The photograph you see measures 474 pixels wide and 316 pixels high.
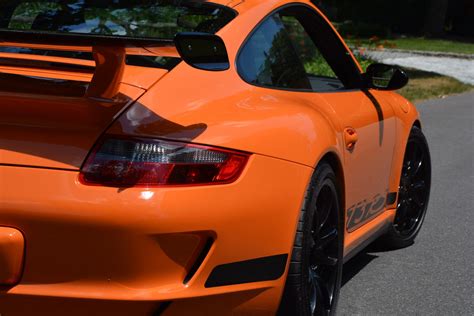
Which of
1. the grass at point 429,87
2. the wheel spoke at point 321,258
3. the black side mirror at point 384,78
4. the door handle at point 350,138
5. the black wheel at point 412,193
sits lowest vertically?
the grass at point 429,87

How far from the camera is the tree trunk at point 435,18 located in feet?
122

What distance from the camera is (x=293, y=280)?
3.25m

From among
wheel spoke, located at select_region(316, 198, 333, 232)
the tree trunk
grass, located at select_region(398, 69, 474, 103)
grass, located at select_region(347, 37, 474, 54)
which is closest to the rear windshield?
wheel spoke, located at select_region(316, 198, 333, 232)

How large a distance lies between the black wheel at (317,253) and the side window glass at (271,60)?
49 cm

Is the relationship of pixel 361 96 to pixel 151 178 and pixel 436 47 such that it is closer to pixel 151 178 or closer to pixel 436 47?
pixel 151 178

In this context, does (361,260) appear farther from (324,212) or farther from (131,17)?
(131,17)

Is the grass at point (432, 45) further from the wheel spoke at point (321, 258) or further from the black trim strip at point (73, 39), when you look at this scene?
the black trim strip at point (73, 39)

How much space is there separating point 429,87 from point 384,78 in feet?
44.7

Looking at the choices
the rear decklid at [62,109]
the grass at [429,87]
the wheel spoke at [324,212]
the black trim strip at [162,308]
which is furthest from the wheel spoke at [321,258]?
the grass at [429,87]

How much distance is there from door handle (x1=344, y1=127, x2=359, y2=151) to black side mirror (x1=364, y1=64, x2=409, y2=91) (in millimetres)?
668

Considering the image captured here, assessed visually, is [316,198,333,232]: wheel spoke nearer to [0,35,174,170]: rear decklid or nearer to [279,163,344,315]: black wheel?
[279,163,344,315]: black wheel

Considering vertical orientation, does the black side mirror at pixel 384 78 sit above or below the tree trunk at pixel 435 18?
above

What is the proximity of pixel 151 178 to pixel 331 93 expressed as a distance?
1576mm

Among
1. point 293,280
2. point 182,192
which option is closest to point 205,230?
point 182,192
